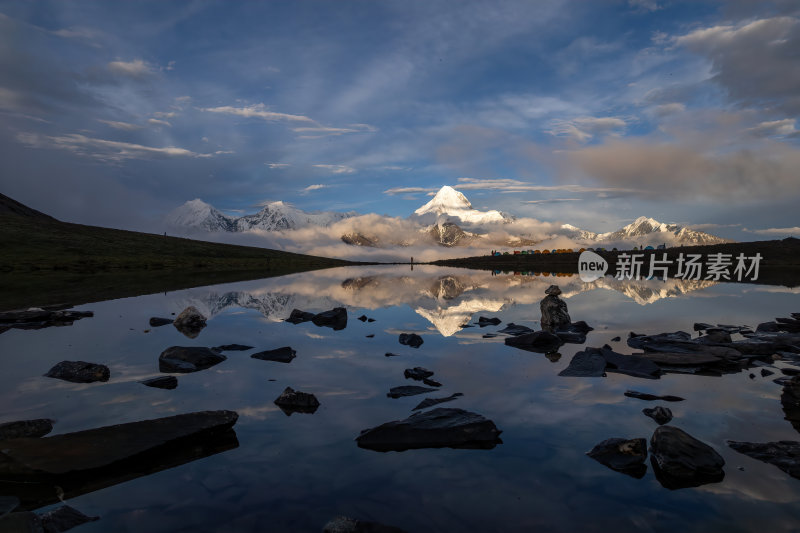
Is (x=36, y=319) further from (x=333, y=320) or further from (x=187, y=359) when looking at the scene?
(x=333, y=320)

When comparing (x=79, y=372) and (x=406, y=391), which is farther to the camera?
(x=79, y=372)

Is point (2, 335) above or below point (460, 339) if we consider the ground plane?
below

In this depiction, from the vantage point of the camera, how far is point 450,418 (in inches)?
410

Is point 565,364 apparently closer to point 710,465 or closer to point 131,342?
point 710,465

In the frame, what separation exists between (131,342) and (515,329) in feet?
65.8

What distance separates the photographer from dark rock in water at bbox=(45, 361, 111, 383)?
1434 cm

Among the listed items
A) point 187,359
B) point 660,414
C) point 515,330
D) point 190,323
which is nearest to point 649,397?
point 660,414

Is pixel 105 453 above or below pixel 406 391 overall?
below

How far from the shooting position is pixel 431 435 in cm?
972

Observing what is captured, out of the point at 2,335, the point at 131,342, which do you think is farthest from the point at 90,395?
the point at 2,335

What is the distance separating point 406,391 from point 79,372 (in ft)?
37.2

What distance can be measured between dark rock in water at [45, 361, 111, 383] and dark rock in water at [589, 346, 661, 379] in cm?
1828

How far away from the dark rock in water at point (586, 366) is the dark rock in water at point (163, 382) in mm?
13245

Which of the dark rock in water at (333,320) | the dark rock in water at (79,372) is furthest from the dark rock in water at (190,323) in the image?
the dark rock in water at (79,372)
